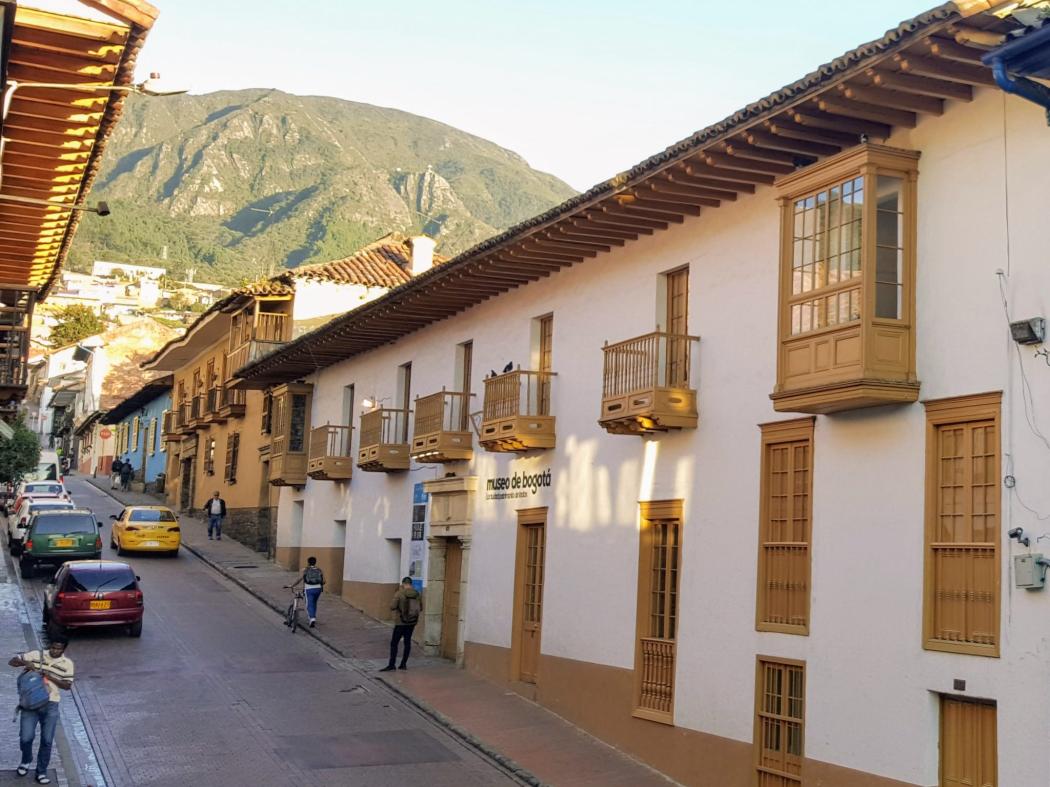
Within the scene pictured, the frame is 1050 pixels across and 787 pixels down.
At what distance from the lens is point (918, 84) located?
11.8 m

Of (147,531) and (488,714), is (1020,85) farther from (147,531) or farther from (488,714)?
(147,531)

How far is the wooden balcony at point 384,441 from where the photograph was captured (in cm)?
2484

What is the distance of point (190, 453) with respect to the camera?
47.4 metres

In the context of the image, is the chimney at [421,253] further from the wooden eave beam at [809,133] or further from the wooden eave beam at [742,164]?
the wooden eave beam at [809,133]

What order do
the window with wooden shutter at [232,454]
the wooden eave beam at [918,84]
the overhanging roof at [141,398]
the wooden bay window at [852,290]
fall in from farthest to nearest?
1. the overhanging roof at [141,398]
2. the window with wooden shutter at [232,454]
3. the wooden bay window at [852,290]
4. the wooden eave beam at [918,84]

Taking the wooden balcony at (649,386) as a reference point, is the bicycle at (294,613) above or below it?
below

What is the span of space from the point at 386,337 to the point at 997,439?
55.9ft

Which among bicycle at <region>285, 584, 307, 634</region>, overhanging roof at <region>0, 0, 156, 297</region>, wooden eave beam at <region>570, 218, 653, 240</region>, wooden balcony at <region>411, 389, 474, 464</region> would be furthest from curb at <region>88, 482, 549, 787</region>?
overhanging roof at <region>0, 0, 156, 297</region>

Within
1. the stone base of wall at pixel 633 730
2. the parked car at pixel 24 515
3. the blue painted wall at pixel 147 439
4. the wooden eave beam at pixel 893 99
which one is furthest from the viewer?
the blue painted wall at pixel 147 439

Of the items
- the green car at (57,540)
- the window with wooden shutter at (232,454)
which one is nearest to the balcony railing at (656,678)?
the green car at (57,540)

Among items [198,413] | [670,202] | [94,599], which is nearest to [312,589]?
[94,599]

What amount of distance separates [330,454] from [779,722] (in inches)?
674

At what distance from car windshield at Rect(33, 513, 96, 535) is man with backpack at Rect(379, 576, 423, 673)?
11.6 m

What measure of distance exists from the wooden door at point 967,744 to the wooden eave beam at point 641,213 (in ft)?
23.5
